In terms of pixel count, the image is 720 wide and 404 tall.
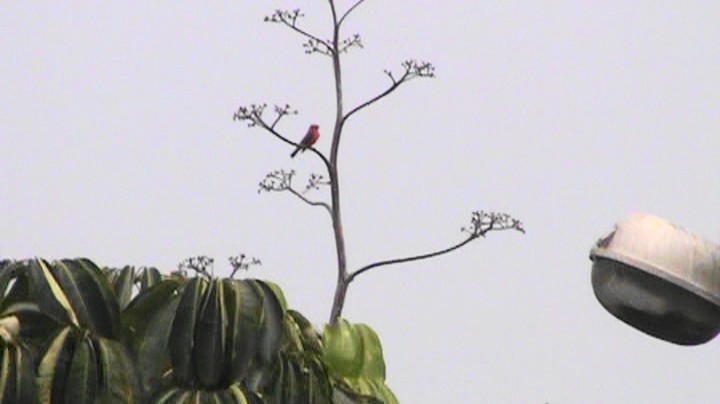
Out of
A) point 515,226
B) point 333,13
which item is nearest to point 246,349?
point 515,226

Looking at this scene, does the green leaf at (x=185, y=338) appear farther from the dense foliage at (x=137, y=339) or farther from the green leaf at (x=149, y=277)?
the green leaf at (x=149, y=277)

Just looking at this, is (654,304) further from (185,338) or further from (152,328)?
(152,328)

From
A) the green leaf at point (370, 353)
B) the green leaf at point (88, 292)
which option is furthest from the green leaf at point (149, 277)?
the green leaf at point (370, 353)

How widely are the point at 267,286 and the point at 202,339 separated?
0.36 m

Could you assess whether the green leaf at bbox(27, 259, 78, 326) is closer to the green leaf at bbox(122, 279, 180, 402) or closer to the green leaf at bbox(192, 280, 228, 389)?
the green leaf at bbox(122, 279, 180, 402)

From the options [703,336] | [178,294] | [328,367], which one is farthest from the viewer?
[328,367]

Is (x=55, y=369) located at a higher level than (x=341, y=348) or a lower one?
lower

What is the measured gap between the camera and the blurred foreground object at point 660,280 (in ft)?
6.63

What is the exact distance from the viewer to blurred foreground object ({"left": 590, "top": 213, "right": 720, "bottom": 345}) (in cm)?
202

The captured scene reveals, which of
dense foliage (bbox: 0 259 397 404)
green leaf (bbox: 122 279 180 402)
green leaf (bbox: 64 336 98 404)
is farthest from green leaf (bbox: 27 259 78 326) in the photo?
green leaf (bbox: 122 279 180 402)

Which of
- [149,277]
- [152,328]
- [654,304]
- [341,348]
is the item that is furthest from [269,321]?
[654,304]

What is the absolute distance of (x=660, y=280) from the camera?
81.0 inches

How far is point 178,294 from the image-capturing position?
530 centimetres

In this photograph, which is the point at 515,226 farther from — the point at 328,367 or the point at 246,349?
the point at 246,349
